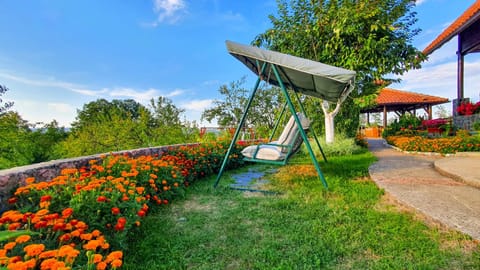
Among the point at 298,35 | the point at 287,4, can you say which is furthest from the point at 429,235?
the point at 287,4

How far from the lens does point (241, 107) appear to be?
43.5 ft

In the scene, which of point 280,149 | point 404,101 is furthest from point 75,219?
point 404,101

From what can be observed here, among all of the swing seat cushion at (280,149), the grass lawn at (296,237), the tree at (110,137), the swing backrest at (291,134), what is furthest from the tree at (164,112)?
the grass lawn at (296,237)

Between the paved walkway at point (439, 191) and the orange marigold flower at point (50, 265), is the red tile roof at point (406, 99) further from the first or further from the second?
the orange marigold flower at point (50, 265)

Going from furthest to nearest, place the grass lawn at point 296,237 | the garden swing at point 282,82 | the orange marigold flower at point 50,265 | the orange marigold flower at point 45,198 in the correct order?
the garden swing at point 282,82 < the grass lawn at point 296,237 < the orange marigold flower at point 45,198 < the orange marigold flower at point 50,265

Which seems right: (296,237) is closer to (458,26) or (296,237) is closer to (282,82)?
(282,82)

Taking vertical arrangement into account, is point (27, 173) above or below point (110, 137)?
below

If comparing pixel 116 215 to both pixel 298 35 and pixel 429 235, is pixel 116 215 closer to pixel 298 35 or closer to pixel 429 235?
pixel 429 235

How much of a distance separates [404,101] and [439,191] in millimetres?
16311

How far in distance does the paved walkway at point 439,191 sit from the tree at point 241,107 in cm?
822

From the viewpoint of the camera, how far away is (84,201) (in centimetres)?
158

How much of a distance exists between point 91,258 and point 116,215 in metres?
0.59

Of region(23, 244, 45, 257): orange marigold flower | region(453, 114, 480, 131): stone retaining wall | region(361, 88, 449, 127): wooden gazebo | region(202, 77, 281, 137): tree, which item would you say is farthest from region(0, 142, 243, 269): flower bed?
region(361, 88, 449, 127): wooden gazebo

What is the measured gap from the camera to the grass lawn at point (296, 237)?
155 centimetres
